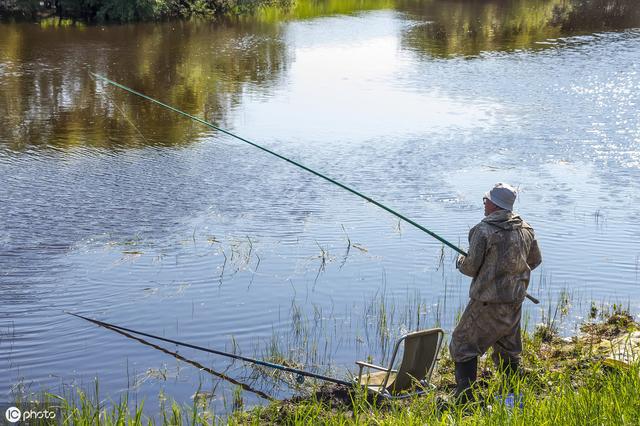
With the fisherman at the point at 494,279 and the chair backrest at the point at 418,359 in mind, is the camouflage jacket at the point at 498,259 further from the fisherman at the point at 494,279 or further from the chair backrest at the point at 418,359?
the chair backrest at the point at 418,359

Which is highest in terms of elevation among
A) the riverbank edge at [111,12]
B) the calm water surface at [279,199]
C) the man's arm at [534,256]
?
the riverbank edge at [111,12]

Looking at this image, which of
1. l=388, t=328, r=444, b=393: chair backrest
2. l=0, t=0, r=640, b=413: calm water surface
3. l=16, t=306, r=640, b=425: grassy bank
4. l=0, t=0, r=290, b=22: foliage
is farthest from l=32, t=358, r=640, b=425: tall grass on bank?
l=0, t=0, r=290, b=22: foliage

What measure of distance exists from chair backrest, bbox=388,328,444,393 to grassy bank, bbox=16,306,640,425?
0.13 m

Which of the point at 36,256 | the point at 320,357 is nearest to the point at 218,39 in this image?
the point at 36,256

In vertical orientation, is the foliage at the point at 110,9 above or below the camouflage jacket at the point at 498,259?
above

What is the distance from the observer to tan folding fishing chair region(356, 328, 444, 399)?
5246mm

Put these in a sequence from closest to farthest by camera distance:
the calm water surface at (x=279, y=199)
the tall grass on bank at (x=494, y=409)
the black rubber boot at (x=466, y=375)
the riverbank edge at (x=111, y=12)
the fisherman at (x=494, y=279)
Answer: the tall grass on bank at (x=494, y=409) < the fisherman at (x=494, y=279) < the black rubber boot at (x=466, y=375) < the calm water surface at (x=279, y=199) < the riverbank edge at (x=111, y=12)

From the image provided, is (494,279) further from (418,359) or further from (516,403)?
(516,403)

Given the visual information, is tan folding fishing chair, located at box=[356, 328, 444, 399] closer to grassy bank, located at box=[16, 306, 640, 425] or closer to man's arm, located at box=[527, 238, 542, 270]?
grassy bank, located at box=[16, 306, 640, 425]

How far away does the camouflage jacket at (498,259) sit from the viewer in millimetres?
5227

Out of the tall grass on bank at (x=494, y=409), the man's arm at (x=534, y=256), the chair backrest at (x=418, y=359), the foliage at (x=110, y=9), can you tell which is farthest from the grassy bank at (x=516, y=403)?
the foliage at (x=110, y=9)

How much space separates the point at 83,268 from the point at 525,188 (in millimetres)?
5816

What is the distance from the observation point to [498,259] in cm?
524

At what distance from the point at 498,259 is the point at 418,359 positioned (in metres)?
0.78
